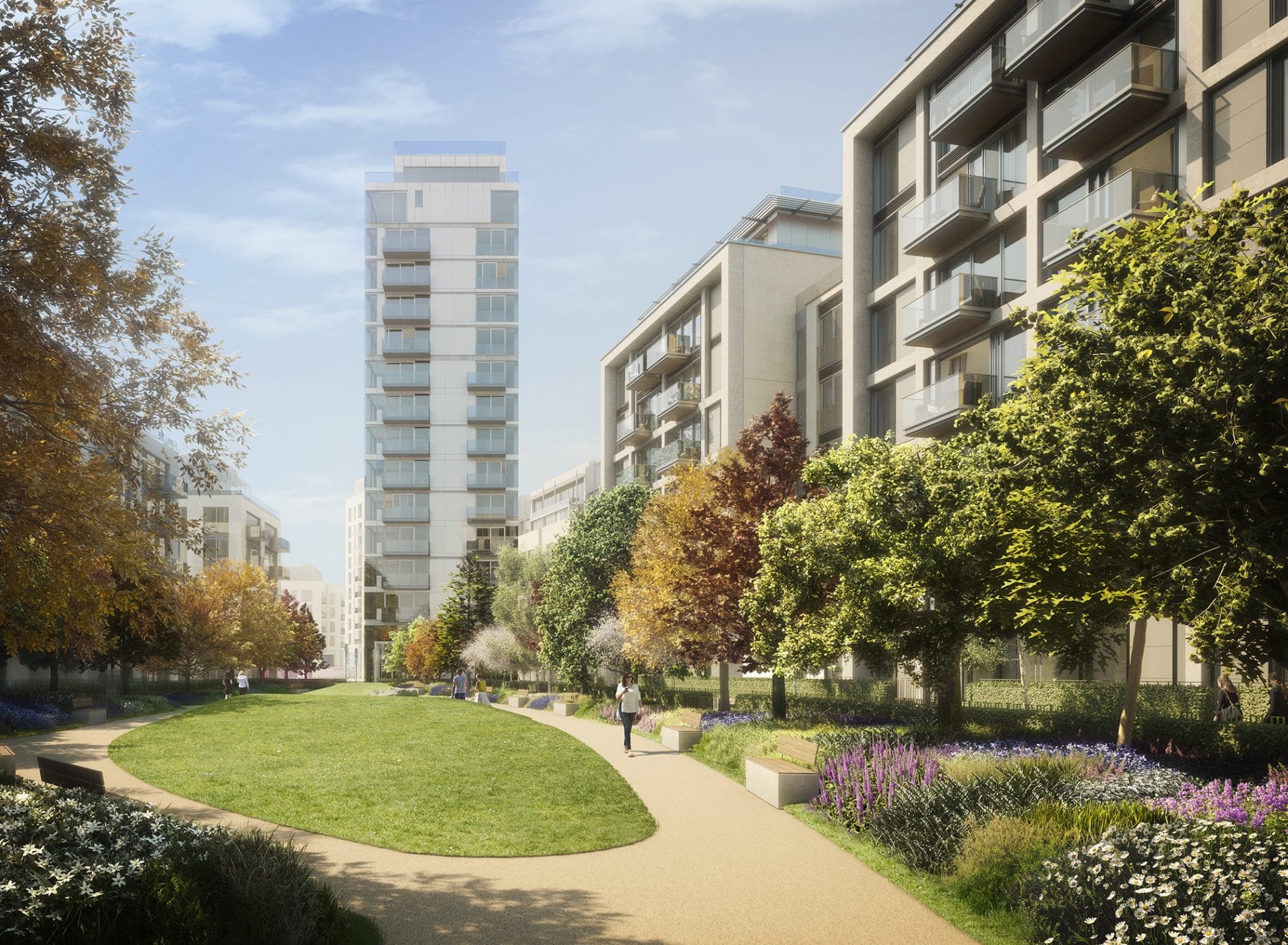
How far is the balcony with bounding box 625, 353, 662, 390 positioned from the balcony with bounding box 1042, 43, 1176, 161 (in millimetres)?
30372

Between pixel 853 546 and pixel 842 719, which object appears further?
pixel 842 719

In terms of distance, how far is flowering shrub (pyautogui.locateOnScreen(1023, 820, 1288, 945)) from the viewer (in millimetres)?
6754

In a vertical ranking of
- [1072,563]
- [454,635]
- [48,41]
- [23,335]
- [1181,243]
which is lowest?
[454,635]

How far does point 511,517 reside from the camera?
90.3 meters

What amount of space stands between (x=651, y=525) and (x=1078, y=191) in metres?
14.1

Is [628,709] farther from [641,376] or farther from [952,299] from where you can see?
[641,376]

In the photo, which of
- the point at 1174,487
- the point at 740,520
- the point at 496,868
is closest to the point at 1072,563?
the point at 1174,487

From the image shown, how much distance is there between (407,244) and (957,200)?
227 ft

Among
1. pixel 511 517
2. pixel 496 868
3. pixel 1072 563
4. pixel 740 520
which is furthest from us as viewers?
pixel 511 517

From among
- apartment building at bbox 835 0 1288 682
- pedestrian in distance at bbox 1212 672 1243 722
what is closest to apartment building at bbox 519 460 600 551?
apartment building at bbox 835 0 1288 682

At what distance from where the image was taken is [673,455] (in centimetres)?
4994

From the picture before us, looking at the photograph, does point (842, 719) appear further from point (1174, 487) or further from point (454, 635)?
point (454, 635)

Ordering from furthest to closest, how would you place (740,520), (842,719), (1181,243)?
(740,520), (842,719), (1181,243)

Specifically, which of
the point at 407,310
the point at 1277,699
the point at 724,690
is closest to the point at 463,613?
the point at 407,310
